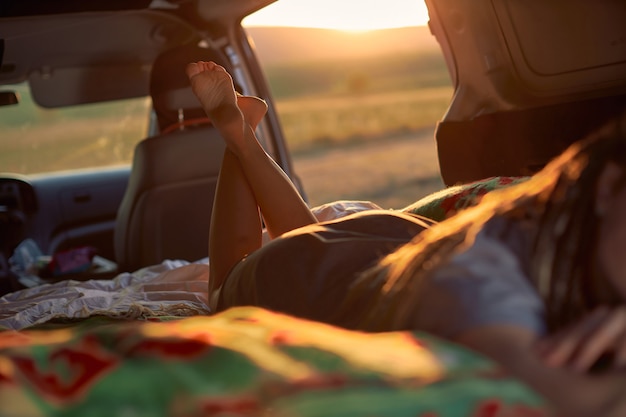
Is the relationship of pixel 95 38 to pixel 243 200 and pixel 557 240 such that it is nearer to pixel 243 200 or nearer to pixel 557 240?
pixel 243 200

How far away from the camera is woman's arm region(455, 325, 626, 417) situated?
32.4 inches

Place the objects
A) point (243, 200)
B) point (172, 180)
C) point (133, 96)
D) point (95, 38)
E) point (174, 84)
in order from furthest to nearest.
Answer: point (133, 96) < point (95, 38) < point (174, 84) < point (172, 180) < point (243, 200)

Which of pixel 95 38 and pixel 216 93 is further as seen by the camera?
pixel 95 38

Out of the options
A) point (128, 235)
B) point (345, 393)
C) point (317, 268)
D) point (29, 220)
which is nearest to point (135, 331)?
point (345, 393)

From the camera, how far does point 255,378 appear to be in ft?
2.73

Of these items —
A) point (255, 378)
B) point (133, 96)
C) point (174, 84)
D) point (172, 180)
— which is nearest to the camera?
point (255, 378)

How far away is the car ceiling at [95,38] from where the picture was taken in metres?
2.98

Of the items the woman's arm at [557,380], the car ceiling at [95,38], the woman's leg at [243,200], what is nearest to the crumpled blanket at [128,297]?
the woman's leg at [243,200]

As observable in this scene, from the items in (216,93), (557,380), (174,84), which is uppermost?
(174,84)

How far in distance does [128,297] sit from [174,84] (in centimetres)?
133

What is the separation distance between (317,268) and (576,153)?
51 cm

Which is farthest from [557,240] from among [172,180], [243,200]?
[172,180]

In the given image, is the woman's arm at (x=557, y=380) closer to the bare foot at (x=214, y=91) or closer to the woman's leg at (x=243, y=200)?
the woman's leg at (x=243, y=200)

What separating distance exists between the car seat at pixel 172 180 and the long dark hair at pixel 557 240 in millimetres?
2031
